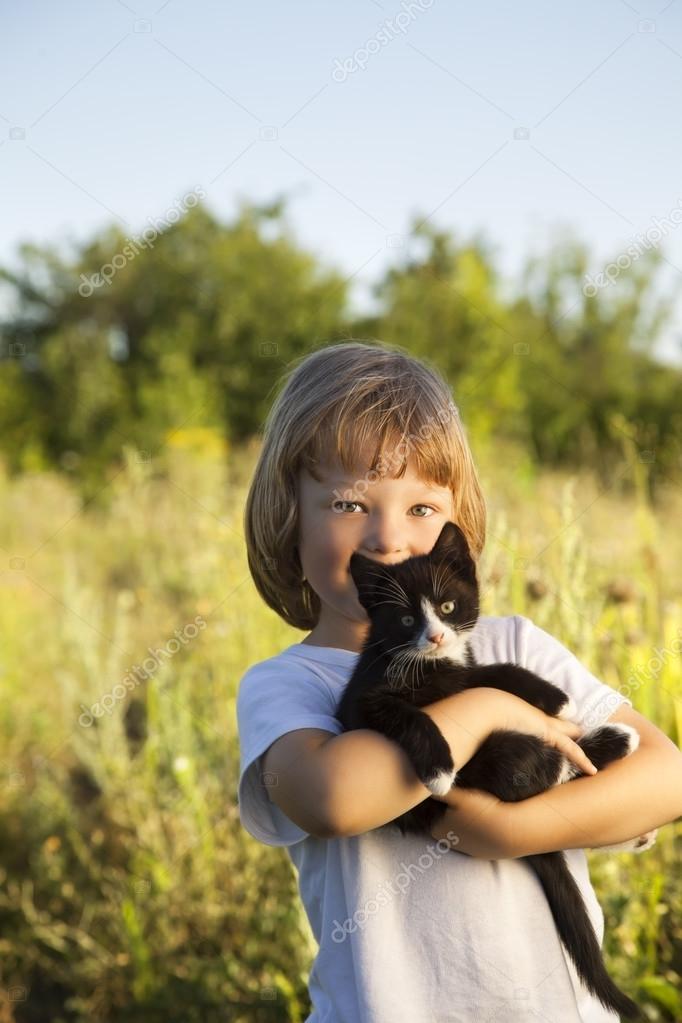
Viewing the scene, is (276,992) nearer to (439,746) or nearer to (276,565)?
(276,565)

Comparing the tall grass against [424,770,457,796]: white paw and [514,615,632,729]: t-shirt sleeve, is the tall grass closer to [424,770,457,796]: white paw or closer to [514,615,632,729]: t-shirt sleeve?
[514,615,632,729]: t-shirt sleeve

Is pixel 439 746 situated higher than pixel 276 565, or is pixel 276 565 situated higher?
pixel 276 565

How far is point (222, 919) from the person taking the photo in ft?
11.2

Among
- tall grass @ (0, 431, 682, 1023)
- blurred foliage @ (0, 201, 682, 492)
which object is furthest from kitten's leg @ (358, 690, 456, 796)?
blurred foliage @ (0, 201, 682, 492)

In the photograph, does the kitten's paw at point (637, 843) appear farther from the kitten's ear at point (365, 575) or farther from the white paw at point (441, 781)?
the kitten's ear at point (365, 575)

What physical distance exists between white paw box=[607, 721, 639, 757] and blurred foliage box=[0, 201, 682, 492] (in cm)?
985

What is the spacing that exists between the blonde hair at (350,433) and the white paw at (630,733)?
1.35ft

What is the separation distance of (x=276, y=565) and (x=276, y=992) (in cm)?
154

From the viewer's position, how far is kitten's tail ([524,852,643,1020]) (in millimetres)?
1596

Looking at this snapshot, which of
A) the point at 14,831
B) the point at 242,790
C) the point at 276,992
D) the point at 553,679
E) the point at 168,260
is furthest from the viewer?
the point at 168,260

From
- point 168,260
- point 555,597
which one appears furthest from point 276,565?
point 168,260

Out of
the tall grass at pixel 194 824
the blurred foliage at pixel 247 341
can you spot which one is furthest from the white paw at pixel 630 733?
the blurred foliage at pixel 247 341

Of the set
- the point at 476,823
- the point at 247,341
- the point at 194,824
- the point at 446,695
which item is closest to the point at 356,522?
the point at 446,695

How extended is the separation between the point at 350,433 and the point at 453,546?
11.4 inches
